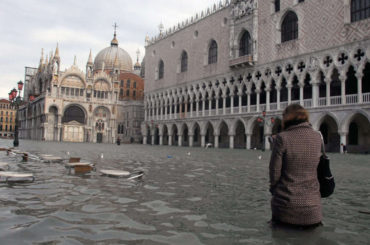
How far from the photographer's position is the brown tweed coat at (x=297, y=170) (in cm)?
369

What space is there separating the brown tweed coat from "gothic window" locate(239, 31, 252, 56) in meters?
31.6

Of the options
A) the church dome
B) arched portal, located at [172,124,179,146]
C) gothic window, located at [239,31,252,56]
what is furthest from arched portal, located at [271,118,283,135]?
the church dome

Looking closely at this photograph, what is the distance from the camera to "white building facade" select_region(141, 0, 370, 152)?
24938 millimetres

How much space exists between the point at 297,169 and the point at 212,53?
37481 millimetres

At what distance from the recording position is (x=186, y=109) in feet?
143

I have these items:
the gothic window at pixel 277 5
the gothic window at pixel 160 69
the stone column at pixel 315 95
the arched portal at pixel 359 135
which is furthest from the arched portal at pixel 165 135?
the arched portal at pixel 359 135

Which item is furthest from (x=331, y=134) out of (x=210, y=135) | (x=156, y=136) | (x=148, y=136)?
(x=148, y=136)

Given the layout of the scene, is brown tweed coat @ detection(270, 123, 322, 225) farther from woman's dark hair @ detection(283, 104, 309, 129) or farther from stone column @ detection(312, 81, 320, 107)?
stone column @ detection(312, 81, 320, 107)

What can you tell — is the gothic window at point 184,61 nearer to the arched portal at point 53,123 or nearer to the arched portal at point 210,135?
the arched portal at point 210,135

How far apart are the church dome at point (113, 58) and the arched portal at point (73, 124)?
1649cm

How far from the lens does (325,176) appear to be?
150 inches

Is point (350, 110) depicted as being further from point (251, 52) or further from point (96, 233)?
point (96, 233)

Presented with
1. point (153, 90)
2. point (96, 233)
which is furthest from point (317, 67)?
point (153, 90)

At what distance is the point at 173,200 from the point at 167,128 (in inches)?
1675
